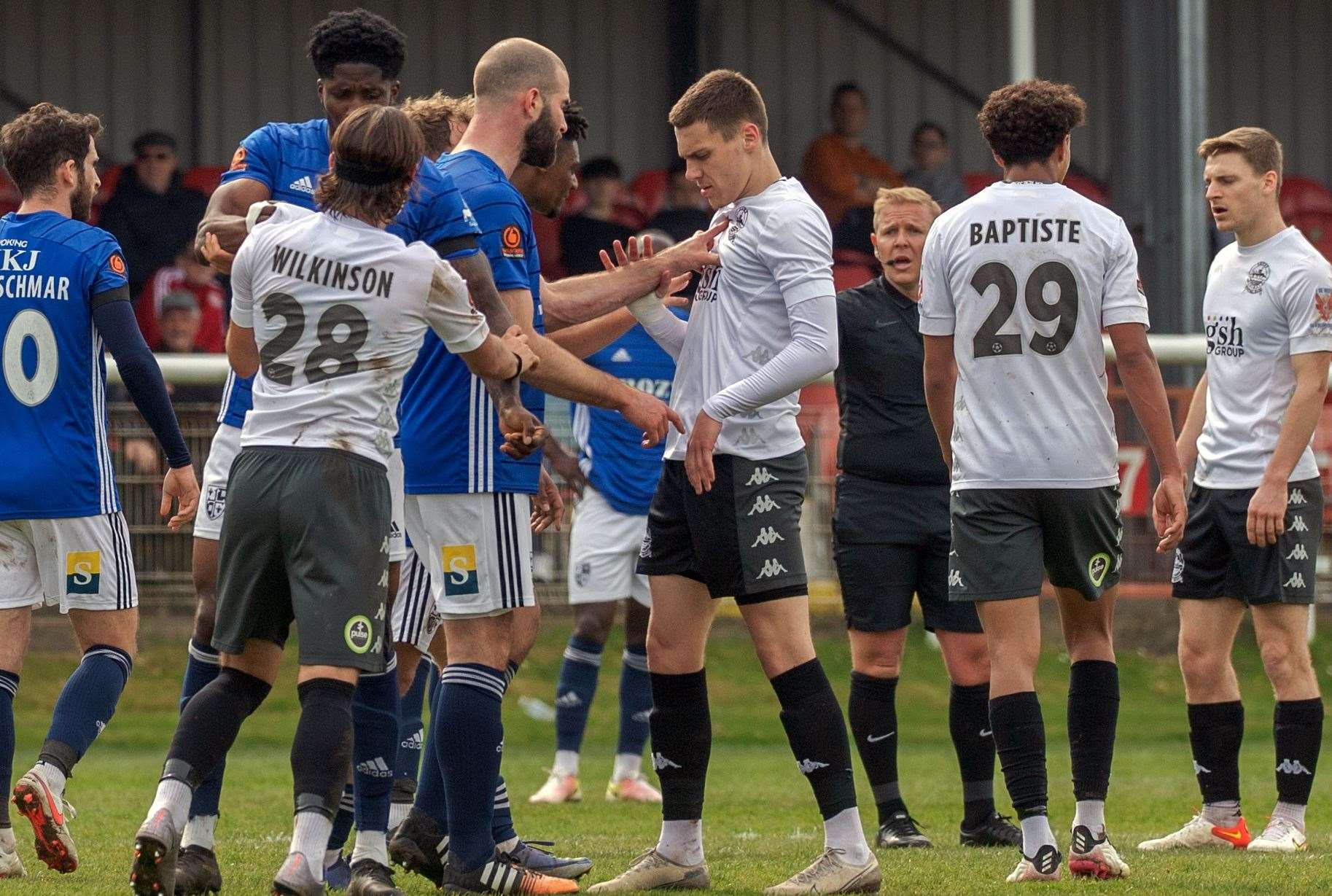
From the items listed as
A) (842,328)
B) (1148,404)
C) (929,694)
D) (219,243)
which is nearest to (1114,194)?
(929,694)

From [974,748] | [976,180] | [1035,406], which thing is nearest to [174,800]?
[1035,406]

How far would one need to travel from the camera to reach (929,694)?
11.1m

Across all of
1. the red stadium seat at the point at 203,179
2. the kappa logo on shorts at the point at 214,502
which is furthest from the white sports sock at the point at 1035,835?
the red stadium seat at the point at 203,179

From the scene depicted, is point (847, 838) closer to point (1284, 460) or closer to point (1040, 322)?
point (1040, 322)

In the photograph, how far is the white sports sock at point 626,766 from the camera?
826 cm

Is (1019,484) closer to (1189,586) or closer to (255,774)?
(1189,586)

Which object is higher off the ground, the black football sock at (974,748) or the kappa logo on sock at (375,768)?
the kappa logo on sock at (375,768)

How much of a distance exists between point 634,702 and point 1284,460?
3.29 meters

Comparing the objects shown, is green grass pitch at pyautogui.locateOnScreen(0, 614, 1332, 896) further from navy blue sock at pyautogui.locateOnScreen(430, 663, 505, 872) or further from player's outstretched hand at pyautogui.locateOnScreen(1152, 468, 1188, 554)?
player's outstretched hand at pyautogui.locateOnScreen(1152, 468, 1188, 554)

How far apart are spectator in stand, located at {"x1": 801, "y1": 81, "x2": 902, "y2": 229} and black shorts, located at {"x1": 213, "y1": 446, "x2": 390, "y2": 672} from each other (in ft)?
40.9

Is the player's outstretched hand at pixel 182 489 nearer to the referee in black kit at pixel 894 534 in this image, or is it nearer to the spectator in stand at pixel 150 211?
the referee in black kit at pixel 894 534

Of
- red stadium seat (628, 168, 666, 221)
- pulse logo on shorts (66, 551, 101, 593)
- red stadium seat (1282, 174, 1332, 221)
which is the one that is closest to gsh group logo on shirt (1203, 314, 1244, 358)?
pulse logo on shorts (66, 551, 101, 593)

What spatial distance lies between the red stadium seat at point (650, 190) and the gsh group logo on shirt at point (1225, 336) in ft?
37.0

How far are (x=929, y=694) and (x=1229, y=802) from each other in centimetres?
477
